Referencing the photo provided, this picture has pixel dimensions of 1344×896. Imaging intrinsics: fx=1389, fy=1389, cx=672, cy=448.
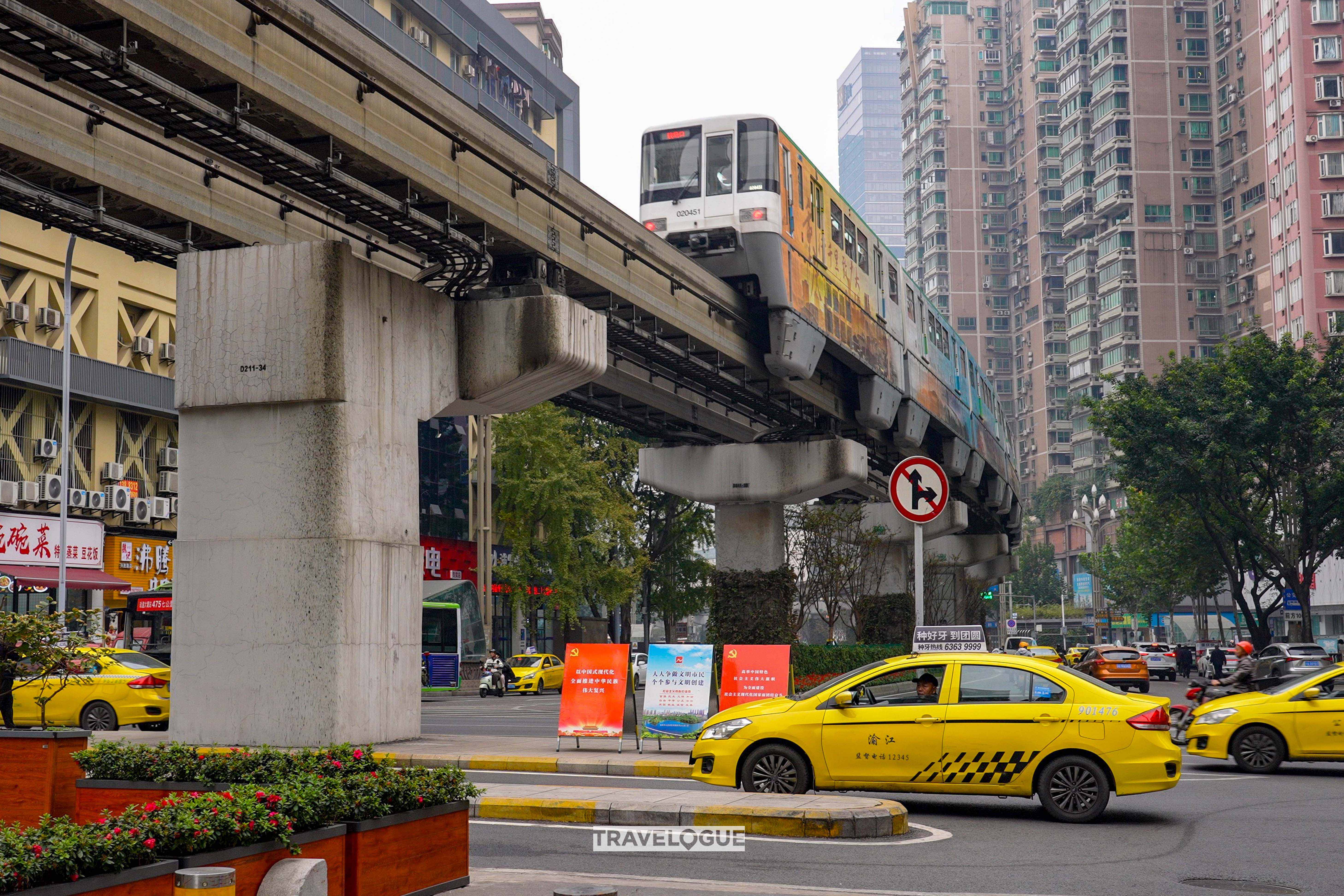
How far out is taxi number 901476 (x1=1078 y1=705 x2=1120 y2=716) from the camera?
12039 mm

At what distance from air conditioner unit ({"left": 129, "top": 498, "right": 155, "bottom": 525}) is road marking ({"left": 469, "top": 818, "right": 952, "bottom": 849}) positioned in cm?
3141

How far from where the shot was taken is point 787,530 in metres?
45.9

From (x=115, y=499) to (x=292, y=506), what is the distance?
24.0 m

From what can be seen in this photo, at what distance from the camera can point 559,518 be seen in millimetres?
52344

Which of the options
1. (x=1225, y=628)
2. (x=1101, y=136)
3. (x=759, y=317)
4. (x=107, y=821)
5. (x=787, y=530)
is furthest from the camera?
(x=1101, y=136)

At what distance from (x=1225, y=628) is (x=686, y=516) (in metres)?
59.8

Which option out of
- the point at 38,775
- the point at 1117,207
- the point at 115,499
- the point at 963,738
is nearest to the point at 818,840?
the point at 963,738

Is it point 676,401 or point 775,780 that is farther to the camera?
point 676,401

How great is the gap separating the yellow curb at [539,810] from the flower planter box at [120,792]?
4.26m

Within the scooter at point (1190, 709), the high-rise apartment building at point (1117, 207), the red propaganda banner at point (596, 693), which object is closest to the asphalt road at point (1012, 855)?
the red propaganda banner at point (596, 693)

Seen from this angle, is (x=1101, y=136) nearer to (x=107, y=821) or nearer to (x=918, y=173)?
(x=918, y=173)

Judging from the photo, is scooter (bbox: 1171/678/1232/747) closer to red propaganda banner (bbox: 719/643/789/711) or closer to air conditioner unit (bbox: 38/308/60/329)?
red propaganda banner (bbox: 719/643/789/711)

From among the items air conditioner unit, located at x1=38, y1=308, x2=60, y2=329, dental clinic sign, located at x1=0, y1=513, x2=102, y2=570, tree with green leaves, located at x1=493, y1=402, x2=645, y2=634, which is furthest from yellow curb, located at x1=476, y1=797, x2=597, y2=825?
tree with green leaves, located at x1=493, y1=402, x2=645, y2=634

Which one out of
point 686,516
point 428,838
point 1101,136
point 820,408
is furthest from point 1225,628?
point 428,838
